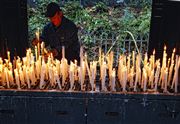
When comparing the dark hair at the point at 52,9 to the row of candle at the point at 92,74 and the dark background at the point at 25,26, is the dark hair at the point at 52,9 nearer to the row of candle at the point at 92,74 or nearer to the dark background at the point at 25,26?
the dark background at the point at 25,26

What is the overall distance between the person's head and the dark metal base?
202cm

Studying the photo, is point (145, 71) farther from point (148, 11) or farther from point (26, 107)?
point (148, 11)

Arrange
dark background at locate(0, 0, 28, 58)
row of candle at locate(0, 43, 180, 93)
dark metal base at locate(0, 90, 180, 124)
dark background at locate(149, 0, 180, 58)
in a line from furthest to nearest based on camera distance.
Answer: dark background at locate(0, 0, 28, 58) → dark background at locate(149, 0, 180, 58) → row of candle at locate(0, 43, 180, 93) → dark metal base at locate(0, 90, 180, 124)

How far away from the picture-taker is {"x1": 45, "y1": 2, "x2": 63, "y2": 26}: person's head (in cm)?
555

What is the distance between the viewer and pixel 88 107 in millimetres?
3979

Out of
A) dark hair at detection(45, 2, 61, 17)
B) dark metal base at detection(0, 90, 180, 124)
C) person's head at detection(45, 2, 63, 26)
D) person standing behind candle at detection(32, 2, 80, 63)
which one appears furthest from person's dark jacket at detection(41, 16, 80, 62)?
dark metal base at detection(0, 90, 180, 124)

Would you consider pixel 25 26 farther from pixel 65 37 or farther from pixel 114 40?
pixel 114 40

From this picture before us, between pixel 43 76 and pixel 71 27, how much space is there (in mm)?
2186

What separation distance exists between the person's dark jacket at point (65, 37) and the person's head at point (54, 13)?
0.49 feet

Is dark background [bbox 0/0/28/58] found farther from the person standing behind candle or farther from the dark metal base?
the dark metal base

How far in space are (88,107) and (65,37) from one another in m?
2.47

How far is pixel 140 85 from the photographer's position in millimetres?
4230

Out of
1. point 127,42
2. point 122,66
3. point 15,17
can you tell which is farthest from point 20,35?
point 127,42

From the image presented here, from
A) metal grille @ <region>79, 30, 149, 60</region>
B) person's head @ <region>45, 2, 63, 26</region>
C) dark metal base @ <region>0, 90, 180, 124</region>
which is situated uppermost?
person's head @ <region>45, 2, 63, 26</region>
